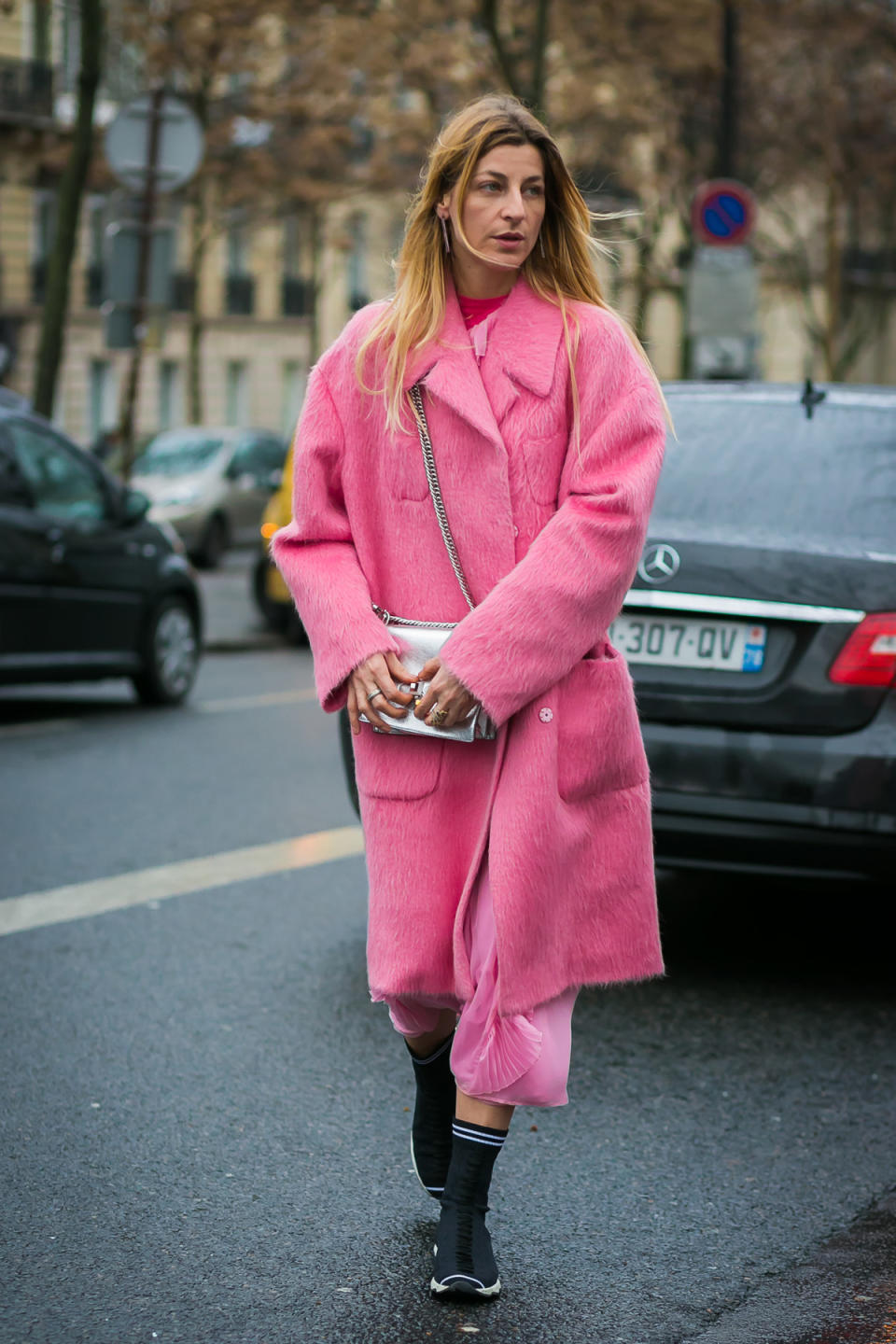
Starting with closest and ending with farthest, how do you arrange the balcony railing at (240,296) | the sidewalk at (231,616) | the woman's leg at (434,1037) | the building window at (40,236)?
1. the woman's leg at (434,1037)
2. the sidewalk at (231,616)
3. the building window at (40,236)
4. the balcony railing at (240,296)

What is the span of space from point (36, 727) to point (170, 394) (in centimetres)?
3620

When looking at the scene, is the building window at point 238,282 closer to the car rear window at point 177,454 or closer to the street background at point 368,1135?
the car rear window at point 177,454

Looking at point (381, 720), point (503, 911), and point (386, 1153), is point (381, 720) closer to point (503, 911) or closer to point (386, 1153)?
point (503, 911)

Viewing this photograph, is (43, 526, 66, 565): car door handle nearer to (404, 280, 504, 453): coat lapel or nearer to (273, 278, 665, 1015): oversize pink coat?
(273, 278, 665, 1015): oversize pink coat

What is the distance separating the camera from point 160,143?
49.0ft

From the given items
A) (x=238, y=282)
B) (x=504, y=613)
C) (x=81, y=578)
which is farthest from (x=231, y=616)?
(x=238, y=282)

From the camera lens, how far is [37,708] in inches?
430

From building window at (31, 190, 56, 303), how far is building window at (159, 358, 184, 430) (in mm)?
4168

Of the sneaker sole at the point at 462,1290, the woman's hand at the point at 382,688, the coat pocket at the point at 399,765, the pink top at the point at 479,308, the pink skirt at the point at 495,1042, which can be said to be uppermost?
the pink top at the point at 479,308

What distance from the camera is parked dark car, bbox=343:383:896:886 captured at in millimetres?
4766

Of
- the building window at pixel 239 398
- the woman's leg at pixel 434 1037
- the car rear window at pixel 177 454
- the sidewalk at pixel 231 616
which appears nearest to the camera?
the woman's leg at pixel 434 1037

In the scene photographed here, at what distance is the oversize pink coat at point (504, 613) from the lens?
3061mm

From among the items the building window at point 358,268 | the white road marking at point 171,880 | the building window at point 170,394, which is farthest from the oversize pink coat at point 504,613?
the building window at point 358,268

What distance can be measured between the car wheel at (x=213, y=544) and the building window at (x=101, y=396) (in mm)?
19294
